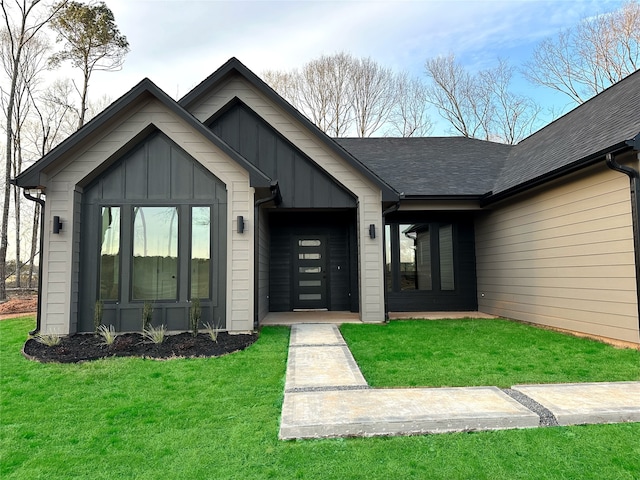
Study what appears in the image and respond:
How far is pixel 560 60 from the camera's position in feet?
58.6

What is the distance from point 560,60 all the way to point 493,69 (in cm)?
312


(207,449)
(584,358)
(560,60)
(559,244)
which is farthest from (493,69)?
(207,449)

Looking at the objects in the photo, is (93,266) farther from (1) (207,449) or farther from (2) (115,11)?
(2) (115,11)

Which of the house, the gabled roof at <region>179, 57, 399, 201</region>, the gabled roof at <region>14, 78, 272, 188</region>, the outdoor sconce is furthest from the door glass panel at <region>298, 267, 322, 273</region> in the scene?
the outdoor sconce

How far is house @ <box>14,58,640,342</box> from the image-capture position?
5902mm

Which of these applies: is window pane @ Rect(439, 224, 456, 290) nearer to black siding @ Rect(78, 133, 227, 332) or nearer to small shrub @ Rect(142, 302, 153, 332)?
black siding @ Rect(78, 133, 227, 332)

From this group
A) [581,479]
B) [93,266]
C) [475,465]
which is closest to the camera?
[581,479]

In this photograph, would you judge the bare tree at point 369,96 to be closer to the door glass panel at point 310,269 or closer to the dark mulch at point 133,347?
the door glass panel at point 310,269

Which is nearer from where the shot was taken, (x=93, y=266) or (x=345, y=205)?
(x=93, y=266)

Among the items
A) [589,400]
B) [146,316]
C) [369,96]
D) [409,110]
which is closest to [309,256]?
[146,316]

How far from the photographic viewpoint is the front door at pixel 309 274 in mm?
9547

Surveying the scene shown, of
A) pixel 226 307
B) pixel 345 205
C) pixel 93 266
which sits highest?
pixel 345 205

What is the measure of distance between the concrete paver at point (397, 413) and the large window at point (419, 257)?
603cm

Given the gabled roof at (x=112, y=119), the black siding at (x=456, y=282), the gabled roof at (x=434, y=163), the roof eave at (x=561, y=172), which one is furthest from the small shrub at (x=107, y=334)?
the roof eave at (x=561, y=172)
